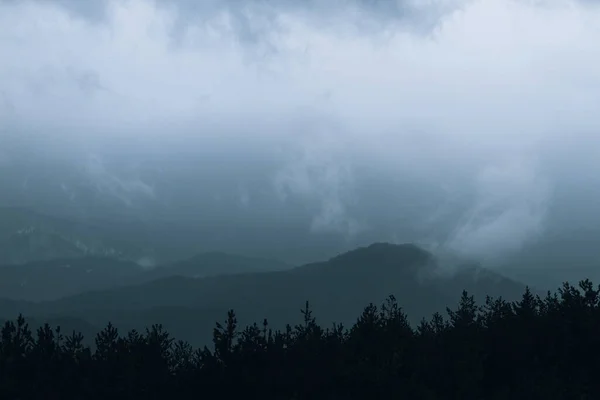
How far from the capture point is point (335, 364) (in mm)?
44781

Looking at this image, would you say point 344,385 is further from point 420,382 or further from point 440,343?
point 440,343

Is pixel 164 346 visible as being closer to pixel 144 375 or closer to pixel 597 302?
pixel 144 375

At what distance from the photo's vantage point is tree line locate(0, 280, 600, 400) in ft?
140

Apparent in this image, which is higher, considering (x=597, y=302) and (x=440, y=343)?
(x=597, y=302)

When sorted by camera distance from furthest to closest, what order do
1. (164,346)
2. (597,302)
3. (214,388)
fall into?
(597,302) → (164,346) → (214,388)

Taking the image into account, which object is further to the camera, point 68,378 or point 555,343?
point 555,343

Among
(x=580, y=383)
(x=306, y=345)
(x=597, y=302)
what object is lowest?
(x=580, y=383)

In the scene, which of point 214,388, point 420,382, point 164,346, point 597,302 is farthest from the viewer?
point 597,302

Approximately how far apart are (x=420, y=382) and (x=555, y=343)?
14736 mm

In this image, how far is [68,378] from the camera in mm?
45438

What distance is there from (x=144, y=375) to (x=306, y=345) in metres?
10.5

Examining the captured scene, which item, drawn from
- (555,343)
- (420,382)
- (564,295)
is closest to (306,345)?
(420,382)

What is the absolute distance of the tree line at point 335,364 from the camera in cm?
4278

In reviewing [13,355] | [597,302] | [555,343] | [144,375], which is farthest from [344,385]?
[597,302]
